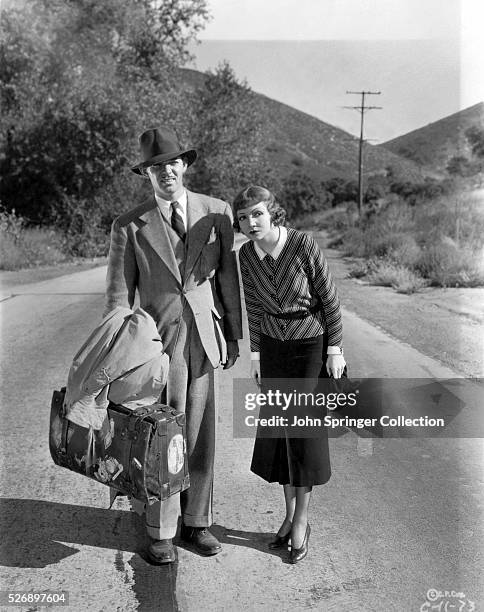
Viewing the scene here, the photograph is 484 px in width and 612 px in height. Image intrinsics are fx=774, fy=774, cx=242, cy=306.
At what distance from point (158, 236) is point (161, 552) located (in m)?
1.51

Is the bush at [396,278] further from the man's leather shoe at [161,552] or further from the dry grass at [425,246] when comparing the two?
the man's leather shoe at [161,552]

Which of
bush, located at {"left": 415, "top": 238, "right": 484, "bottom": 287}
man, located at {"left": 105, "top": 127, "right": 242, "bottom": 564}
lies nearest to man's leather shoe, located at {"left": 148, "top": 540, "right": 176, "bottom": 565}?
man, located at {"left": 105, "top": 127, "right": 242, "bottom": 564}

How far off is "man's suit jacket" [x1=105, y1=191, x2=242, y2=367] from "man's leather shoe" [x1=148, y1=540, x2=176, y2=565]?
893mm

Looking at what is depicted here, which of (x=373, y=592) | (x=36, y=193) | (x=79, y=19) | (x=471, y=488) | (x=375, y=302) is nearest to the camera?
(x=373, y=592)

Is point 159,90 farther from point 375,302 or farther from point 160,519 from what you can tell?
point 160,519

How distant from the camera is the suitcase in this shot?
134 inches

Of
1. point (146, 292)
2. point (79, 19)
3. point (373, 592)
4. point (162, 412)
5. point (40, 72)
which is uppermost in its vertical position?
point (79, 19)

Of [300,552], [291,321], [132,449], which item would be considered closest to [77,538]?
[132,449]

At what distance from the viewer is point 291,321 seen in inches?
152

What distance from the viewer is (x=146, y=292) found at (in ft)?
12.6

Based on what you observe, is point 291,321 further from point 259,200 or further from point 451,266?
point 451,266

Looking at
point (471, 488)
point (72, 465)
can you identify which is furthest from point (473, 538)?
point (72, 465)

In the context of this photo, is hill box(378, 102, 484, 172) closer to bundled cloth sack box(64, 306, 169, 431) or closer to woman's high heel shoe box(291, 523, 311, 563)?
woman's high heel shoe box(291, 523, 311, 563)

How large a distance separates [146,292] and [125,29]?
110ft
